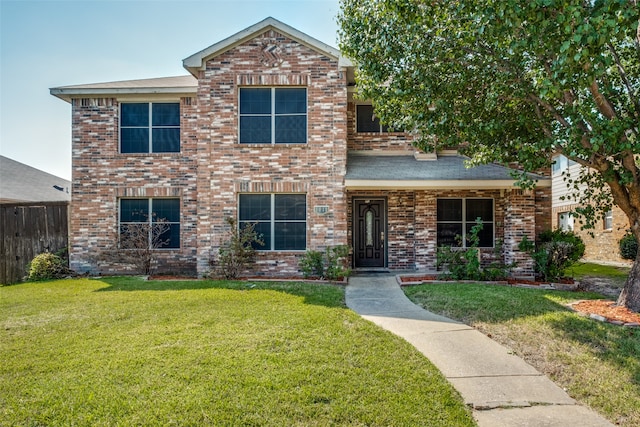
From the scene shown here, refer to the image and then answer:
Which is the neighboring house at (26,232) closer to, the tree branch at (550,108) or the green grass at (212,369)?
the green grass at (212,369)

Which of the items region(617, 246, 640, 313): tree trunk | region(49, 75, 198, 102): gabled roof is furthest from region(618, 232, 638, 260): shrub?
region(49, 75, 198, 102): gabled roof

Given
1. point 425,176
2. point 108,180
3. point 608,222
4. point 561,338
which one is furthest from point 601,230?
point 108,180

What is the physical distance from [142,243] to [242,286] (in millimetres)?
4069

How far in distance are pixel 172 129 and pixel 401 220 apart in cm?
771

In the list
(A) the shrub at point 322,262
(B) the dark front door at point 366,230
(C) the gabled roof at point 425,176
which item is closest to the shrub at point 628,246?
(C) the gabled roof at point 425,176

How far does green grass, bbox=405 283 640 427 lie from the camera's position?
4195 millimetres

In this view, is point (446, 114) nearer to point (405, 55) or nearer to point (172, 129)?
point (405, 55)

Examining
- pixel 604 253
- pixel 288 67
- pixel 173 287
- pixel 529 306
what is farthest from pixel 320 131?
pixel 604 253

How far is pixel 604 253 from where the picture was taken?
18.6m

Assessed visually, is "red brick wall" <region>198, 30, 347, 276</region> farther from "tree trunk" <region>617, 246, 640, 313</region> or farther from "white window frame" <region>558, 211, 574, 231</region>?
"white window frame" <region>558, 211, 574, 231</region>

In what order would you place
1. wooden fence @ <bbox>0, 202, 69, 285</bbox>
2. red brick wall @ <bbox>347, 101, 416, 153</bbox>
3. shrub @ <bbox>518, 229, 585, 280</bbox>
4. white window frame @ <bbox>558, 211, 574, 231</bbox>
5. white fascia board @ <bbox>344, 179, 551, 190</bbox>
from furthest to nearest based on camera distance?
white window frame @ <bbox>558, 211, 574, 231</bbox>
red brick wall @ <bbox>347, 101, 416, 153</bbox>
wooden fence @ <bbox>0, 202, 69, 285</bbox>
white fascia board @ <bbox>344, 179, 551, 190</bbox>
shrub @ <bbox>518, 229, 585, 280</bbox>

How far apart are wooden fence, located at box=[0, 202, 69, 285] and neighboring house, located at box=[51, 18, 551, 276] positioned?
46cm

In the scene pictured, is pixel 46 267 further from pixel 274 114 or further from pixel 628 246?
pixel 628 246

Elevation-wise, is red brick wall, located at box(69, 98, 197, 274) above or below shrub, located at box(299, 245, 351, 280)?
above
